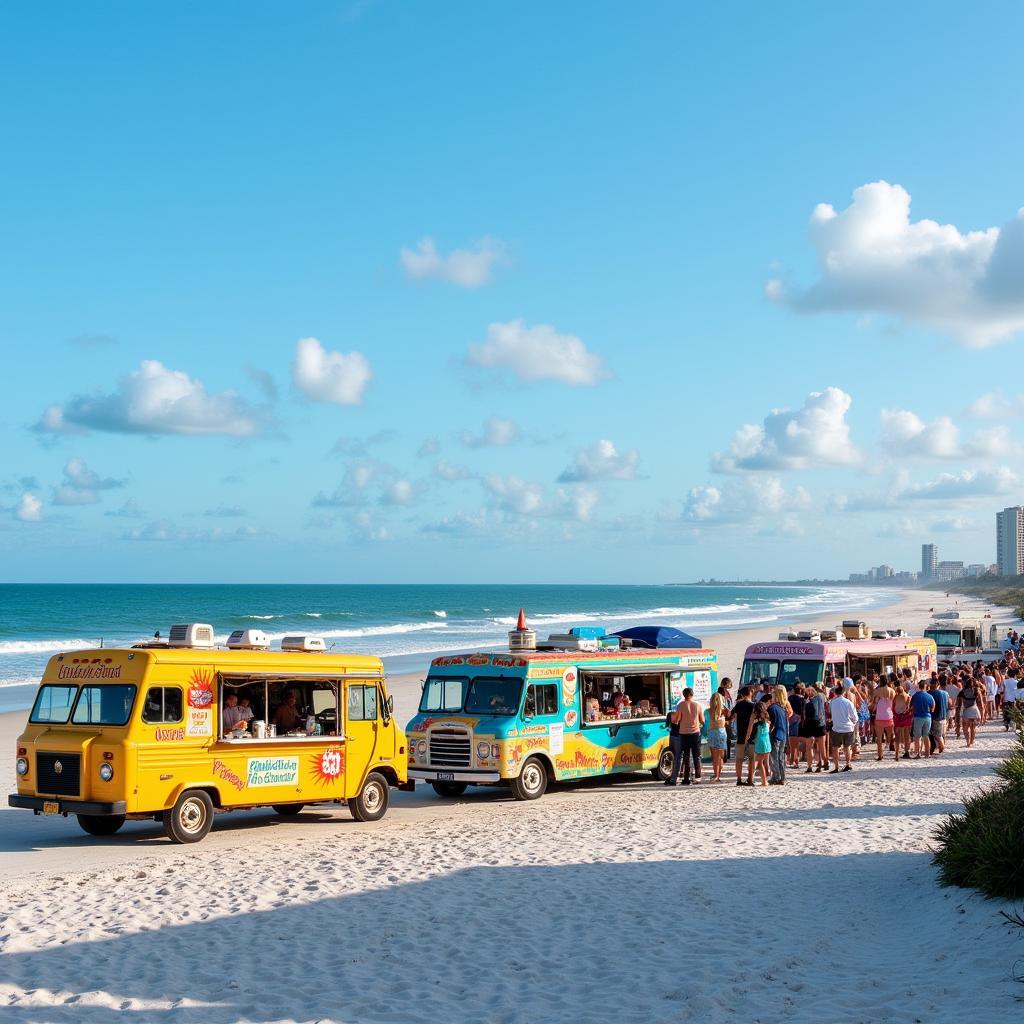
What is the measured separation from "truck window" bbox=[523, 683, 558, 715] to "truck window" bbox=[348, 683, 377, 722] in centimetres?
239

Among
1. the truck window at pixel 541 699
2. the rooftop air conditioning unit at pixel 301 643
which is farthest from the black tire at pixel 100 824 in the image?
the truck window at pixel 541 699

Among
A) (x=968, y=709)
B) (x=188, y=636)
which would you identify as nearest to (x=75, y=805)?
(x=188, y=636)

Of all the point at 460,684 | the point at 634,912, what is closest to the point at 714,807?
the point at 460,684

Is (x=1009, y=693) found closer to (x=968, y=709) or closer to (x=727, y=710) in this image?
(x=968, y=709)

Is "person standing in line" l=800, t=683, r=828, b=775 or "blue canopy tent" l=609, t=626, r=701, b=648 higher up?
"blue canopy tent" l=609, t=626, r=701, b=648

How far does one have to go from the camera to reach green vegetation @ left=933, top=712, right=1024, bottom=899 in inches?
372

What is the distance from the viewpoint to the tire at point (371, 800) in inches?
643

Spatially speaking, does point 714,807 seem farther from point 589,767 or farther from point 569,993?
point 569,993

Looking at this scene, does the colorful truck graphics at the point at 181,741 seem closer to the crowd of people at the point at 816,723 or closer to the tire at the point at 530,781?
the tire at the point at 530,781

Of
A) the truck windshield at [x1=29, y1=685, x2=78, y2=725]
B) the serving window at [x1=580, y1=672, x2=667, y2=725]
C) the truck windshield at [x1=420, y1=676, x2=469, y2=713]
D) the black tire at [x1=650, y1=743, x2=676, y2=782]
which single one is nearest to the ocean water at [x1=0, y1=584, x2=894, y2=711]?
the truck windshield at [x1=420, y1=676, x2=469, y2=713]

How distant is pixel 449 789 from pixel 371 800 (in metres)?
2.60

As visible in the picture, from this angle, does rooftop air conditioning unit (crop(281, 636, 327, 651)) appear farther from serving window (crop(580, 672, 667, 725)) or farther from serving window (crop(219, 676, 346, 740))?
serving window (crop(580, 672, 667, 725))

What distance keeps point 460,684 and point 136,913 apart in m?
8.44

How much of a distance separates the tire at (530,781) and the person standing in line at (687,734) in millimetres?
2485
